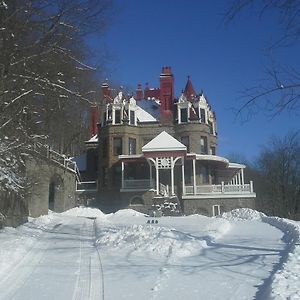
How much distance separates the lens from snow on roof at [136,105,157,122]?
4316 centimetres

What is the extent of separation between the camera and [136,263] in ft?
33.4

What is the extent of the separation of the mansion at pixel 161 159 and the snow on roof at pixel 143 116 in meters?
0.10

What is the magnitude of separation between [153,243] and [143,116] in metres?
32.3

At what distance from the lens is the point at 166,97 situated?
4400 cm

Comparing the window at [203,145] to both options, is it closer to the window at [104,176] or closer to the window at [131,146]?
the window at [131,146]

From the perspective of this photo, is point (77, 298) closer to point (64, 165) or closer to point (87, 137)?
point (64, 165)

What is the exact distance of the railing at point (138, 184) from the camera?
3766 centimetres

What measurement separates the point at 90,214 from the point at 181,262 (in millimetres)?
25389

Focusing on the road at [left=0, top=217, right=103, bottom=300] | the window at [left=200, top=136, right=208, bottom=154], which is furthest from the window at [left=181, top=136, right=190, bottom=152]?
the road at [left=0, top=217, right=103, bottom=300]

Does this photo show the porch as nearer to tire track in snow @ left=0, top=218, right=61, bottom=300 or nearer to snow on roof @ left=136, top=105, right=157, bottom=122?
snow on roof @ left=136, top=105, right=157, bottom=122

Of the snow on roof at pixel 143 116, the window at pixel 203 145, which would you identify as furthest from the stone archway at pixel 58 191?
the window at pixel 203 145

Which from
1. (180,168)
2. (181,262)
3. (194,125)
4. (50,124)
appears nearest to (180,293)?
(181,262)

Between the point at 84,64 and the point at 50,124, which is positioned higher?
the point at 84,64

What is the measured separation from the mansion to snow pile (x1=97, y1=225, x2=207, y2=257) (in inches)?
770
